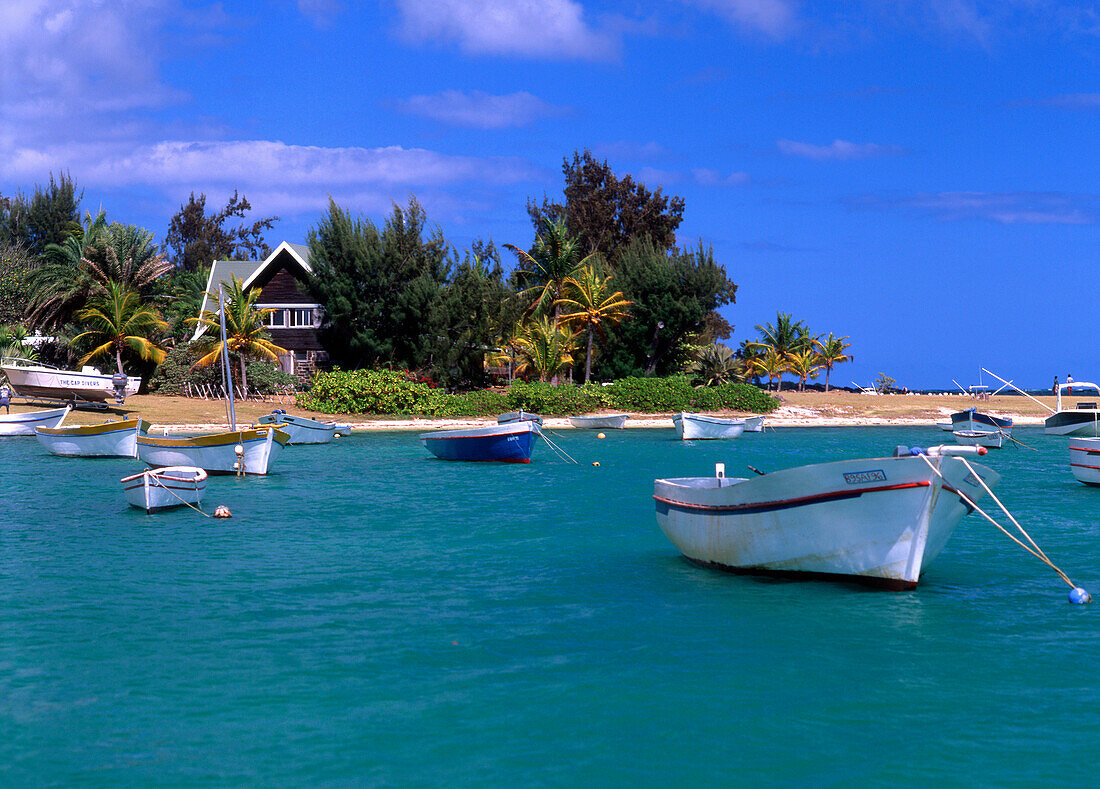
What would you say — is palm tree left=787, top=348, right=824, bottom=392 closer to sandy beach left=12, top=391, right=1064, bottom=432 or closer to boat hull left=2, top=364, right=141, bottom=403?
sandy beach left=12, top=391, right=1064, bottom=432

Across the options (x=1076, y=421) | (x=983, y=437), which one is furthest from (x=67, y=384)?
(x=1076, y=421)

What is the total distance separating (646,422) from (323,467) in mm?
26523

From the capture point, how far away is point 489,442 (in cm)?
3772

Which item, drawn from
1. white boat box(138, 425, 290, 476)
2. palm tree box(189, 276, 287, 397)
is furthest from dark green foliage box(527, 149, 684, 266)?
white boat box(138, 425, 290, 476)

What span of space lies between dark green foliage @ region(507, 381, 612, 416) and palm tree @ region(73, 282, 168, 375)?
20435 mm

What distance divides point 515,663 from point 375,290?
48106 millimetres

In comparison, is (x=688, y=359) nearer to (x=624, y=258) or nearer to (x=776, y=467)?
(x=624, y=258)

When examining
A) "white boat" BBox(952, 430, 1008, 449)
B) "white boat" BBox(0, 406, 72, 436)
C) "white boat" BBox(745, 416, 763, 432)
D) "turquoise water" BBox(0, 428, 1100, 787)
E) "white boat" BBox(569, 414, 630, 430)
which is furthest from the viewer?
"white boat" BBox(745, 416, 763, 432)

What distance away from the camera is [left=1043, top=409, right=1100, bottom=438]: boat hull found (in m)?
48.6

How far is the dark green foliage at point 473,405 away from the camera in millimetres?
55594

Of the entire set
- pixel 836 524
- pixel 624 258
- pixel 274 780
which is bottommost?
pixel 274 780

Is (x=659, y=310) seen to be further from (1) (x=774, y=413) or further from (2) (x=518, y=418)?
(2) (x=518, y=418)

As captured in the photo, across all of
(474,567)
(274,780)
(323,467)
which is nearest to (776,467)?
(323,467)

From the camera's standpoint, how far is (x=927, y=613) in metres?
13.6
